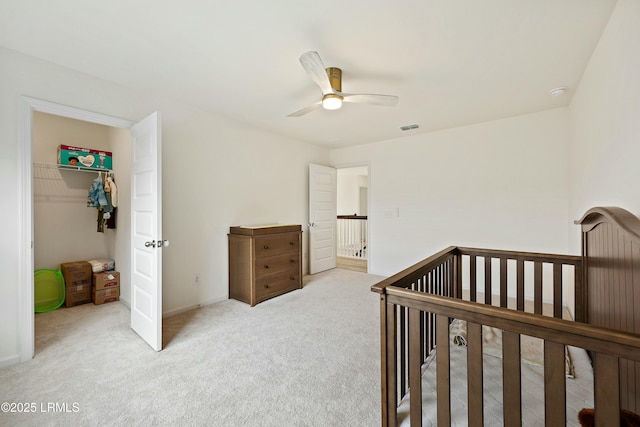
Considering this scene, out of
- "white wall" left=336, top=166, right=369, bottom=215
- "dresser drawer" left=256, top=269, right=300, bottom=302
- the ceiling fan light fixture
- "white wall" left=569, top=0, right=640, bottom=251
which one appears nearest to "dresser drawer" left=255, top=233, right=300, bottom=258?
"dresser drawer" left=256, top=269, right=300, bottom=302

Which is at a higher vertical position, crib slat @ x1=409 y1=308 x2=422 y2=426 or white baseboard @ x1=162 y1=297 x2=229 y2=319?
crib slat @ x1=409 y1=308 x2=422 y2=426

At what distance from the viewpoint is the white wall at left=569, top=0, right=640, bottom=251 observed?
1.40m

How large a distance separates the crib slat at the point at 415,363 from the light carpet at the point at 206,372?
0.34 metres

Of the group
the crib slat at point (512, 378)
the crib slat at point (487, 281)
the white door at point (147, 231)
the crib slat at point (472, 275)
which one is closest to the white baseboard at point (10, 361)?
the white door at point (147, 231)

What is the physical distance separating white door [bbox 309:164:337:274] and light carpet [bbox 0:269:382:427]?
185cm

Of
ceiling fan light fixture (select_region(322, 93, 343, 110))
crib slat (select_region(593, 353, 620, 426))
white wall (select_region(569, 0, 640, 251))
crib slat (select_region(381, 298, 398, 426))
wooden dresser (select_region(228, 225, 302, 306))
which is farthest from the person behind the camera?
wooden dresser (select_region(228, 225, 302, 306))

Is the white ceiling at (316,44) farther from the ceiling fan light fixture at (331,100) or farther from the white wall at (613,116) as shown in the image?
the ceiling fan light fixture at (331,100)

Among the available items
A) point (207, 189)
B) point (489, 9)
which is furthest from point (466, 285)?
point (207, 189)

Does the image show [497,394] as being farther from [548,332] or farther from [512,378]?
[548,332]

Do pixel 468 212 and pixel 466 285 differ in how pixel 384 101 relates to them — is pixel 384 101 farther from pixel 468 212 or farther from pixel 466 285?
pixel 466 285

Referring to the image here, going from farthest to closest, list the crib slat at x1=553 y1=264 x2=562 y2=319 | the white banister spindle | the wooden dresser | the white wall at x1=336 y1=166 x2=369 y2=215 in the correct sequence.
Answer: the white wall at x1=336 y1=166 x2=369 y2=215 < the white banister spindle < the wooden dresser < the crib slat at x1=553 y1=264 x2=562 y2=319

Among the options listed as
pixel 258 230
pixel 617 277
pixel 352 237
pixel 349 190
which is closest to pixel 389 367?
pixel 617 277

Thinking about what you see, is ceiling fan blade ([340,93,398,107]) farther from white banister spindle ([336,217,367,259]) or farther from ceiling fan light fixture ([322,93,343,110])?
white banister spindle ([336,217,367,259])

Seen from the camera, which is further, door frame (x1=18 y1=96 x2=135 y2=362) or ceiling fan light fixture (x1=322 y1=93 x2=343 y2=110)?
ceiling fan light fixture (x1=322 y1=93 x2=343 y2=110)
